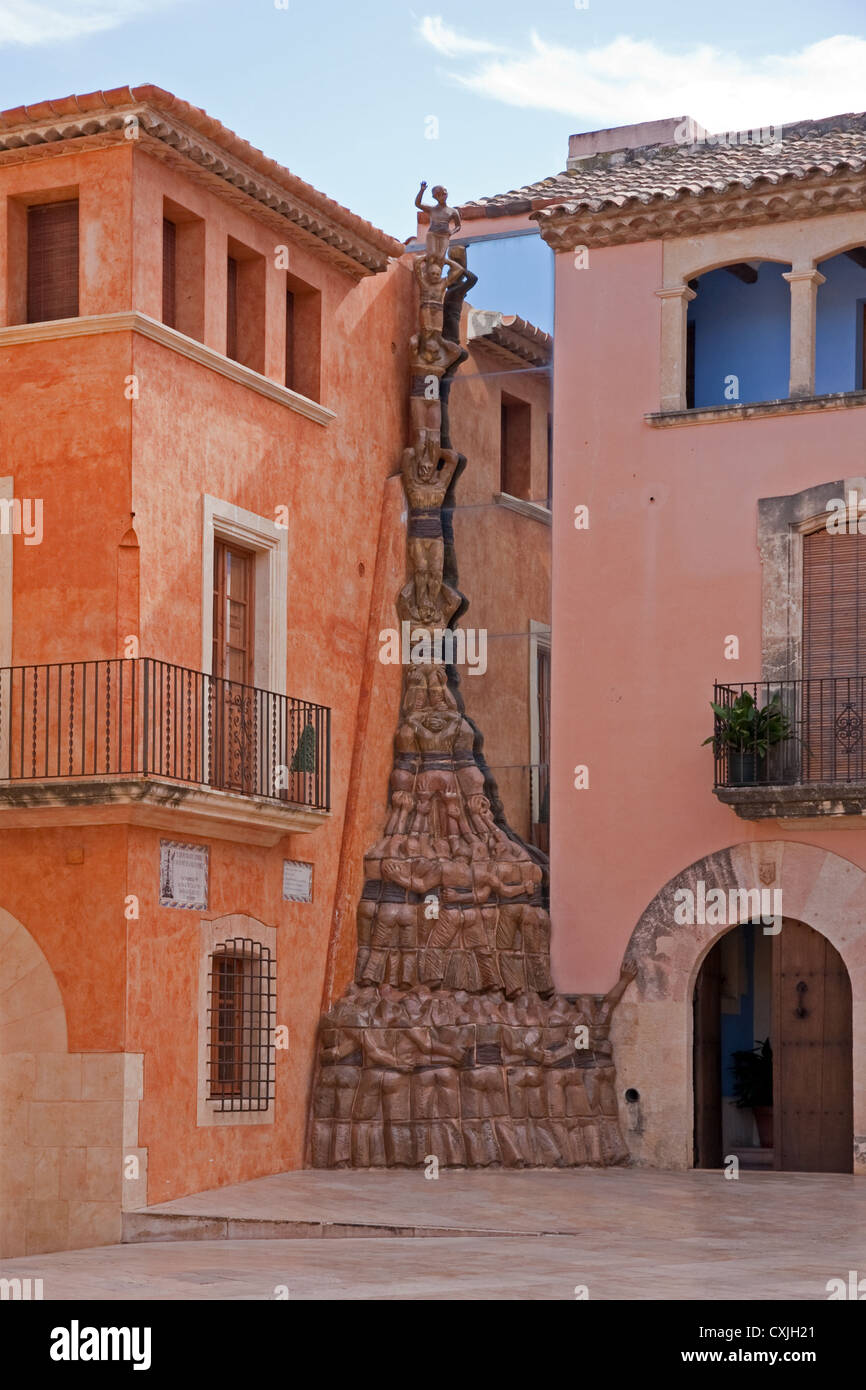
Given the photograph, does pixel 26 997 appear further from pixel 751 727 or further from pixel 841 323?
pixel 841 323

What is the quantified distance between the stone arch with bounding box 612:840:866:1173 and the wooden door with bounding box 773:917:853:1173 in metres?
0.44

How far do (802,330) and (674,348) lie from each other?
128 centimetres

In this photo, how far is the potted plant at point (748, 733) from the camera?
20000mm

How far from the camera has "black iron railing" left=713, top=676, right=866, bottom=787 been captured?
20.0 metres

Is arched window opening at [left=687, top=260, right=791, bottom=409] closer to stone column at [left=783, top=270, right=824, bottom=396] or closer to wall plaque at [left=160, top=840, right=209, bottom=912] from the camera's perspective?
stone column at [left=783, top=270, right=824, bottom=396]

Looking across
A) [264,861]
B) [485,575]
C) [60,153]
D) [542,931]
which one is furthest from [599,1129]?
[60,153]

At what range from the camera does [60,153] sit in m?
18.6

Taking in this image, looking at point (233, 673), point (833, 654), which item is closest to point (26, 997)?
point (233, 673)

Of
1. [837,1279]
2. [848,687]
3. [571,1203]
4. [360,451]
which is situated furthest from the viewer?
[360,451]

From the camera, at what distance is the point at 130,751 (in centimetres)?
1756

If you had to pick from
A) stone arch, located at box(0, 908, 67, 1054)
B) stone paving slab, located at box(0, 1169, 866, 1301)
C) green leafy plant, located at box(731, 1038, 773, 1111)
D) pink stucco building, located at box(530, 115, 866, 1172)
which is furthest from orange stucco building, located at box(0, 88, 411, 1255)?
green leafy plant, located at box(731, 1038, 773, 1111)

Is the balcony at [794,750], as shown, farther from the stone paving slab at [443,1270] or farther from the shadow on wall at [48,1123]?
the shadow on wall at [48,1123]

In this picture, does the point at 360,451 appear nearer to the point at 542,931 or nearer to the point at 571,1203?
the point at 542,931

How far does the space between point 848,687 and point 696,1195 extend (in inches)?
195
